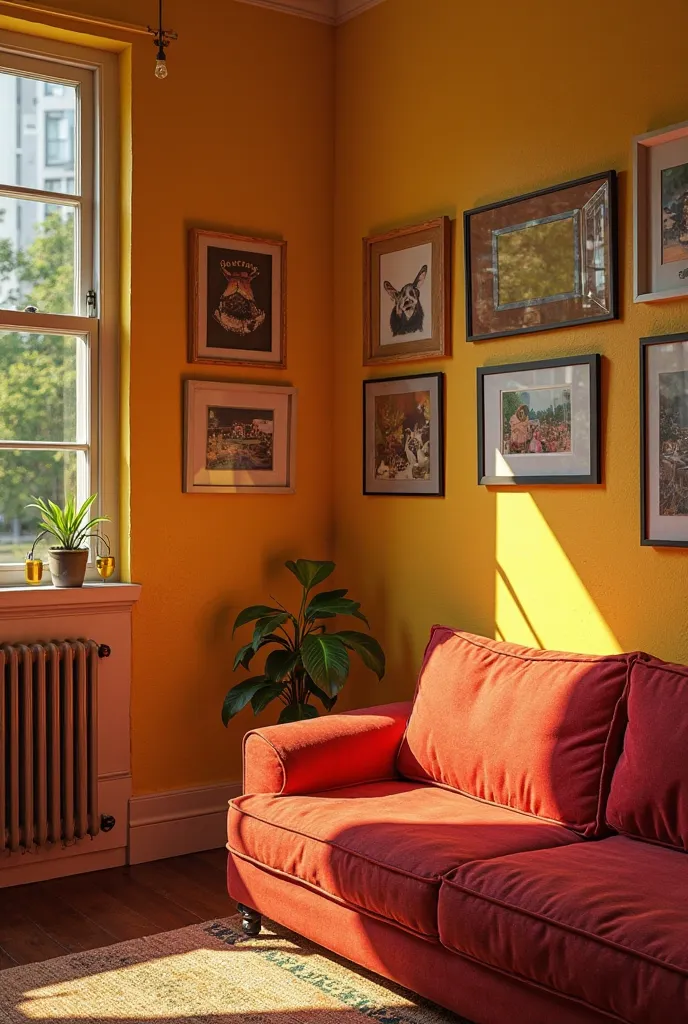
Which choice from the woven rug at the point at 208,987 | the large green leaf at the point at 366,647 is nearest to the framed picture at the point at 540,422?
the large green leaf at the point at 366,647

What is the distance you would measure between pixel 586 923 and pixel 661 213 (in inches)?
74.8


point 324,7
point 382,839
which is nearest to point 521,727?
point 382,839

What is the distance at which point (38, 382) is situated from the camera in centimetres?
400

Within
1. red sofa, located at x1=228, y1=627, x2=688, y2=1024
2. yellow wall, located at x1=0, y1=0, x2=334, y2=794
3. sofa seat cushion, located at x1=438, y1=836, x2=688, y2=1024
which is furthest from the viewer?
yellow wall, located at x1=0, y1=0, x2=334, y2=794

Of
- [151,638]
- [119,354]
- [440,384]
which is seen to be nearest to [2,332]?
[119,354]

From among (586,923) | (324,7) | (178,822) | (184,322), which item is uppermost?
(324,7)

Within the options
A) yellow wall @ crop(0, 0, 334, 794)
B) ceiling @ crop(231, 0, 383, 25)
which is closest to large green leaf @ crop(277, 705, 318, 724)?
yellow wall @ crop(0, 0, 334, 794)

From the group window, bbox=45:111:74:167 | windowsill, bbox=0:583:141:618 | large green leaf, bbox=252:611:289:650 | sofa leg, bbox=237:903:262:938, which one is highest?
window, bbox=45:111:74:167

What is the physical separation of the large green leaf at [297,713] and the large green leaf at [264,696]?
7cm

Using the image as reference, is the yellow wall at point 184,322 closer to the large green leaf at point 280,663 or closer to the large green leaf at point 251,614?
the large green leaf at point 251,614

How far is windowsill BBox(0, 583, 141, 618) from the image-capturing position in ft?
12.3

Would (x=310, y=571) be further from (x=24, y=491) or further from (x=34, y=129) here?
(x=34, y=129)

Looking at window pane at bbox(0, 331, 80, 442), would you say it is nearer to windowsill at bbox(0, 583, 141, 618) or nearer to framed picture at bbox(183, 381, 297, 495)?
framed picture at bbox(183, 381, 297, 495)

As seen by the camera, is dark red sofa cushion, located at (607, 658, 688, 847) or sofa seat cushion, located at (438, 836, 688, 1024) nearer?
sofa seat cushion, located at (438, 836, 688, 1024)
